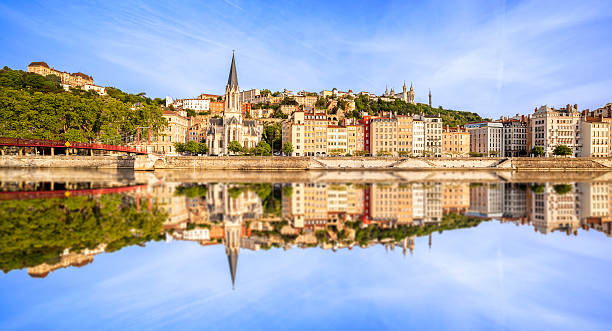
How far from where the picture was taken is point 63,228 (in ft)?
33.1

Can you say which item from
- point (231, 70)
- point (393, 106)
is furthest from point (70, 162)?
point (393, 106)

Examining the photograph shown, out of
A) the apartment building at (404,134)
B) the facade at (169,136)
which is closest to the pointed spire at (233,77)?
the facade at (169,136)

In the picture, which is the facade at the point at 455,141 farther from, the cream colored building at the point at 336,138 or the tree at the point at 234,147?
the tree at the point at 234,147

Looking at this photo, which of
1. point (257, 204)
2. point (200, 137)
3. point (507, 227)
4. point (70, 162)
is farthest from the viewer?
point (200, 137)

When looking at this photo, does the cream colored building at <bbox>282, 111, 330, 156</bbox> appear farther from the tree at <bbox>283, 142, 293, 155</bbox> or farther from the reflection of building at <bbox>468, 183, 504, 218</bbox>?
the reflection of building at <bbox>468, 183, 504, 218</bbox>

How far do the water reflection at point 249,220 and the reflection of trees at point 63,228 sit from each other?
0.02 m

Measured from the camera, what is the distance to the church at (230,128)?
74125mm

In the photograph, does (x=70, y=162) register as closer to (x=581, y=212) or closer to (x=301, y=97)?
(x=581, y=212)

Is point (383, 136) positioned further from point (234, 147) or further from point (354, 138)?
point (234, 147)

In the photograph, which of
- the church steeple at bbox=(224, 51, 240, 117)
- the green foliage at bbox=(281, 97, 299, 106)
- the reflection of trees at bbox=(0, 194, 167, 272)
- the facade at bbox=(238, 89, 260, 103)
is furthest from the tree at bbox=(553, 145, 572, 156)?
the facade at bbox=(238, 89, 260, 103)

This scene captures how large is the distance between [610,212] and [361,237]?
1118cm

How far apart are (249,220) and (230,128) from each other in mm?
63528

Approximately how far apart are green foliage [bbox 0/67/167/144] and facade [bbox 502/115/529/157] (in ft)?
221

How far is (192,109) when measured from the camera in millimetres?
121375
